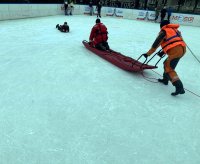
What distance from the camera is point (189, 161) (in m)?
2.49

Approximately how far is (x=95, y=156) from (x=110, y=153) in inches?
7.4

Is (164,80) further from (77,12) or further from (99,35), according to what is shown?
(77,12)

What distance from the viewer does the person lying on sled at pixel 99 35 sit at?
6309 mm

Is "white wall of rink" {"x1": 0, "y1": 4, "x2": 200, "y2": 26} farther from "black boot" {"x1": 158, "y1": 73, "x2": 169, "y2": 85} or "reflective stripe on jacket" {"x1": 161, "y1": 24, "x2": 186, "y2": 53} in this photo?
"reflective stripe on jacket" {"x1": 161, "y1": 24, "x2": 186, "y2": 53}

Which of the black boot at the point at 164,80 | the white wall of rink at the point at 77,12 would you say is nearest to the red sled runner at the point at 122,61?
the black boot at the point at 164,80

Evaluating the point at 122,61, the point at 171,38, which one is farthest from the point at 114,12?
the point at 171,38

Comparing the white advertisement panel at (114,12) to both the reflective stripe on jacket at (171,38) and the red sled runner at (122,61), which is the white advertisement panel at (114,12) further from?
the reflective stripe on jacket at (171,38)

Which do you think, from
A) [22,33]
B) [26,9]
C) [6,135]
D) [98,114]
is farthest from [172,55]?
[26,9]

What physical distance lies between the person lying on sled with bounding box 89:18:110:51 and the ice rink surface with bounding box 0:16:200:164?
2.85 ft

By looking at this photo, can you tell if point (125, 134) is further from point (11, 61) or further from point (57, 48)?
point (57, 48)

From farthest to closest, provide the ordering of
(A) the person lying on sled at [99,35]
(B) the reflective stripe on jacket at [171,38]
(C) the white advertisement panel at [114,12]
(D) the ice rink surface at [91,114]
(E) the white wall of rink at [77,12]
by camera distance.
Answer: (C) the white advertisement panel at [114,12]
(E) the white wall of rink at [77,12]
(A) the person lying on sled at [99,35]
(B) the reflective stripe on jacket at [171,38]
(D) the ice rink surface at [91,114]

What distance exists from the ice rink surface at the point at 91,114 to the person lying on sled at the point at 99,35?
87 centimetres

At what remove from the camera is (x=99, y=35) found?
6.34m

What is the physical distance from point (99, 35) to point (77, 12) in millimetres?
12438
